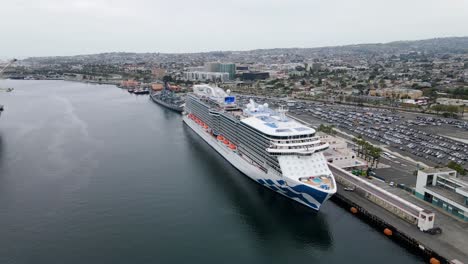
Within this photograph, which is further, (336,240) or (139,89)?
(139,89)

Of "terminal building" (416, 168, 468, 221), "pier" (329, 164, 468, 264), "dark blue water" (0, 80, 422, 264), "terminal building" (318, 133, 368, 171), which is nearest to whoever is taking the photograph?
"pier" (329, 164, 468, 264)

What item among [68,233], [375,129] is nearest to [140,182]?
[68,233]

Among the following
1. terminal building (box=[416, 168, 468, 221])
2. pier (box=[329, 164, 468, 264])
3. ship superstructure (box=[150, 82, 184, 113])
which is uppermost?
terminal building (box=[416, 168, 468, 221])

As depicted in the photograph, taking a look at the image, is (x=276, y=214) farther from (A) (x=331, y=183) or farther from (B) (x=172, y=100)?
(B) (x=172, y=100)

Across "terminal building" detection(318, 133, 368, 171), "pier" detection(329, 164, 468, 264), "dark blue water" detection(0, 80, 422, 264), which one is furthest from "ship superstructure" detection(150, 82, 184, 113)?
"pier" detection(329, 164, 468, 264)

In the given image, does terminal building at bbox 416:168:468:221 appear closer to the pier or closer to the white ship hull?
the pier

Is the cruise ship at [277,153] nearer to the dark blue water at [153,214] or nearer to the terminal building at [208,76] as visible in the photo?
the dark blue water at [153,214]

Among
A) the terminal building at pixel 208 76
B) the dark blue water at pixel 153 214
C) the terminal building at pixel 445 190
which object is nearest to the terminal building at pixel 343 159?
the dark blue water at pixel 153 214

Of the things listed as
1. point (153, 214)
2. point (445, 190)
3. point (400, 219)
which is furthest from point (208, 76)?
point (400, 219)
